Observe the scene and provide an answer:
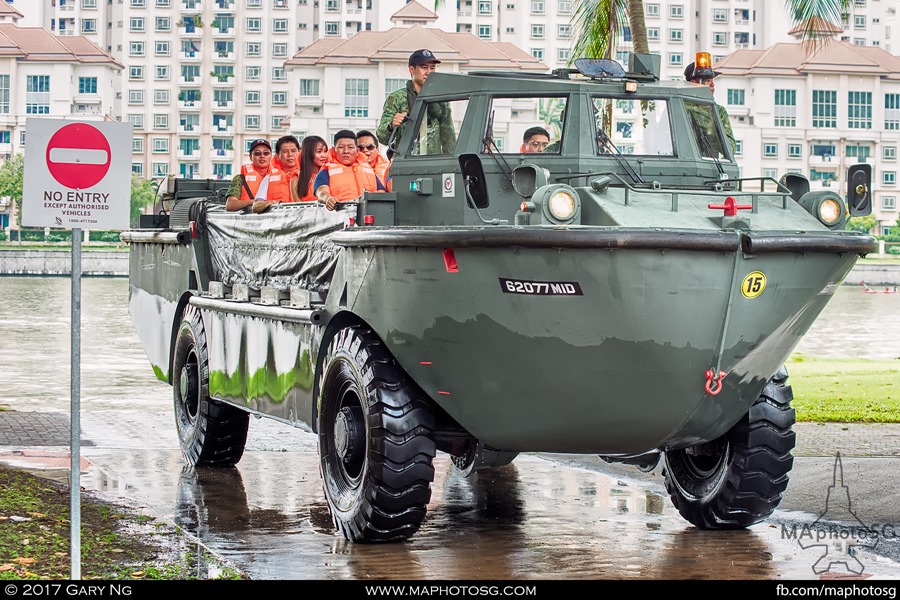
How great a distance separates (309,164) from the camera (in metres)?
11.1

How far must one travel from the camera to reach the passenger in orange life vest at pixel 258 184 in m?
11.6

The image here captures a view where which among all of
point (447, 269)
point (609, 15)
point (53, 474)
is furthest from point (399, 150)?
point (609, 15)

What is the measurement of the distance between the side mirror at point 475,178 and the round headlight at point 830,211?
1.89m

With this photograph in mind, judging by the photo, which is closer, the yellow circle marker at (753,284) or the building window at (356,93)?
the yellow circle marker at (753,284)

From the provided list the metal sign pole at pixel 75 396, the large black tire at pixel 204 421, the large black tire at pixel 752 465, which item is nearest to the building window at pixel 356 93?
the large black tire at pixel 204 421

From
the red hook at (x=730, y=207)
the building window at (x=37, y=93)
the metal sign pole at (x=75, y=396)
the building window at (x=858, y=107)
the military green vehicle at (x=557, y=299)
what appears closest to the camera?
the metal sign pole at (x=75, y=396)

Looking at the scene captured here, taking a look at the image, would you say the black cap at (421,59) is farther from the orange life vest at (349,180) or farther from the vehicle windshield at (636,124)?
the vehicle windshield at (636,124)

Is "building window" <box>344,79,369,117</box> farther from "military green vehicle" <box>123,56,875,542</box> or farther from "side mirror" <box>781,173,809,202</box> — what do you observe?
"side mirror" <box>781,173,809,202</box>

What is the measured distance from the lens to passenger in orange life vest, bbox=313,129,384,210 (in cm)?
1023

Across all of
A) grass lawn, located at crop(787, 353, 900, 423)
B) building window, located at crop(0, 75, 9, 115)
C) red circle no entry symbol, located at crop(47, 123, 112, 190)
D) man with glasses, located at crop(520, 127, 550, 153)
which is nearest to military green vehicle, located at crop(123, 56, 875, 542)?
man with glasses, located at crop(520, 127, 550, 153)

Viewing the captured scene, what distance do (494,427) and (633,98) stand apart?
7.28 feet

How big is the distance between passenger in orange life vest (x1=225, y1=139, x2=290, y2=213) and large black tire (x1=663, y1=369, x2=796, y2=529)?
3850mm

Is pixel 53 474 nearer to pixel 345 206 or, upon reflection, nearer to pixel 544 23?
pixel 345 206

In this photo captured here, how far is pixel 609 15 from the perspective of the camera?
2305 centimetres
